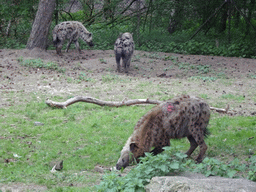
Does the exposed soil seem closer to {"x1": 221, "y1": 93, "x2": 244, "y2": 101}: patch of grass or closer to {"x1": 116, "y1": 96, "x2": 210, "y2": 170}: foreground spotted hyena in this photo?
{"x1": 221, "y1": 93, "x2": 244, "y2": 101}: patch of grass

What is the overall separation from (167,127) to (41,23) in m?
10.5

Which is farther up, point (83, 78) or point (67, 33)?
point (67, 33)

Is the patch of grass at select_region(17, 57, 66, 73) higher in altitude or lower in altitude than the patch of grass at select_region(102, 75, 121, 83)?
higher

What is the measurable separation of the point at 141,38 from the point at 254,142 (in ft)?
37.4

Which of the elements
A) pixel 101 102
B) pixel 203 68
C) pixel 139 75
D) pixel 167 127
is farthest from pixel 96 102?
pixel 203 68

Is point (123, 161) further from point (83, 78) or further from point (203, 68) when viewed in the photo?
point (203, 68)

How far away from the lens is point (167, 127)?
16.4 feet

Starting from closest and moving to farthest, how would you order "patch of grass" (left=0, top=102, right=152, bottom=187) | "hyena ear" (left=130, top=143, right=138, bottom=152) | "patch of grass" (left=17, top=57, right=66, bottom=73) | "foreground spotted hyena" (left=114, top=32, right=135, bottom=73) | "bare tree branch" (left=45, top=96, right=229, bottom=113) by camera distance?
"hyena ear" (left=130, top=143, right=138, bottom=152) → "patch of grass" (left=0, top=102, right=152, bottom=187) → "bare tree branch" (left=45, top=96, right=229, bottom=113) → "patch of grass" (left=17, top=57, right=66, bottom=73) → "foreground spotted hyena" (left=114, top=32, right=135, bottom=73)

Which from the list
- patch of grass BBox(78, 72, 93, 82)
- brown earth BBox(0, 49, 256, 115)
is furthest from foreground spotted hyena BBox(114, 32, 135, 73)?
patch of grass BBox(78, 72, 93, 82)

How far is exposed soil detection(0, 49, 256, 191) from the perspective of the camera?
9.22 m

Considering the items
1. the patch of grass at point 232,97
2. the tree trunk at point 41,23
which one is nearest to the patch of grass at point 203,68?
the patch of grass at point 232,97

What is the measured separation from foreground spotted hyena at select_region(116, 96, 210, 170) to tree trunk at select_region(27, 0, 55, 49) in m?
10.2

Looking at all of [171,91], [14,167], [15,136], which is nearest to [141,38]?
[171,91]

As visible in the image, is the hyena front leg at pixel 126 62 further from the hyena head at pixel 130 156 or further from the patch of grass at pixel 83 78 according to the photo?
the hyena head at pixel 130 156
